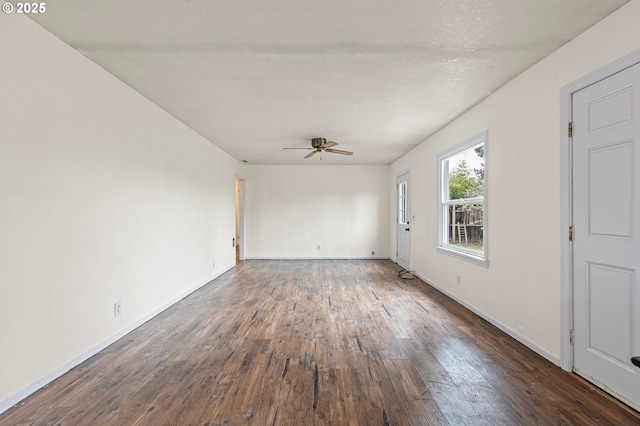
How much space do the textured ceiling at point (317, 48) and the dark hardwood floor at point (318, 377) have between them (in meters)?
Result: 2.47

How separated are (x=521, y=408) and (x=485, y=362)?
0.55 metres

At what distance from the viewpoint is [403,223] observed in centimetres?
665

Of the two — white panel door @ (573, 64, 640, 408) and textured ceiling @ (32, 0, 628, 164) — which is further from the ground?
textured ceiling @ (32, 0, 628, 164)

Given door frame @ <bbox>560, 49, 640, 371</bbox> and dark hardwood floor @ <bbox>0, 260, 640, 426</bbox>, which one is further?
door frame @ <bbox>560, 49, 640, 371</bbox>

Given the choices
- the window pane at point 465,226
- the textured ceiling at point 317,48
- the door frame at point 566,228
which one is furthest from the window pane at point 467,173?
the door frame at point 566,228

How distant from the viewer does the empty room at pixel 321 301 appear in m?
1.80

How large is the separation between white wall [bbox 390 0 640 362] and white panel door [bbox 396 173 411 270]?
2.46 meters

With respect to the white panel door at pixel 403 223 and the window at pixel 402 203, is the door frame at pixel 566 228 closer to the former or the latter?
the white panel door at pixel 403 223

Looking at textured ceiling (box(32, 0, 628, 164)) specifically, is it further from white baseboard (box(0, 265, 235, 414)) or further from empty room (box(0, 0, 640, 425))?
white baseboard (box(0, 265, 235, 414))

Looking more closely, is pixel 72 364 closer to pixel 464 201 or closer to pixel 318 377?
pixel 318 377

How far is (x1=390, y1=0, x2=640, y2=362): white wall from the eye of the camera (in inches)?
81.3

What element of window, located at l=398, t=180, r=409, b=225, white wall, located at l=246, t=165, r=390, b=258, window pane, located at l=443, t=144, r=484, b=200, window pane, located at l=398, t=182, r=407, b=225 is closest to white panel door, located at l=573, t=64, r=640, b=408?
window pane, located at l=443, t=144, r=484, b=200

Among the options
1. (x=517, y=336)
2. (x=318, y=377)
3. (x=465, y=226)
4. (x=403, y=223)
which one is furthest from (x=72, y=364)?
(x=403, y=223)

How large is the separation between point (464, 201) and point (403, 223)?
Result: 2.77 m
